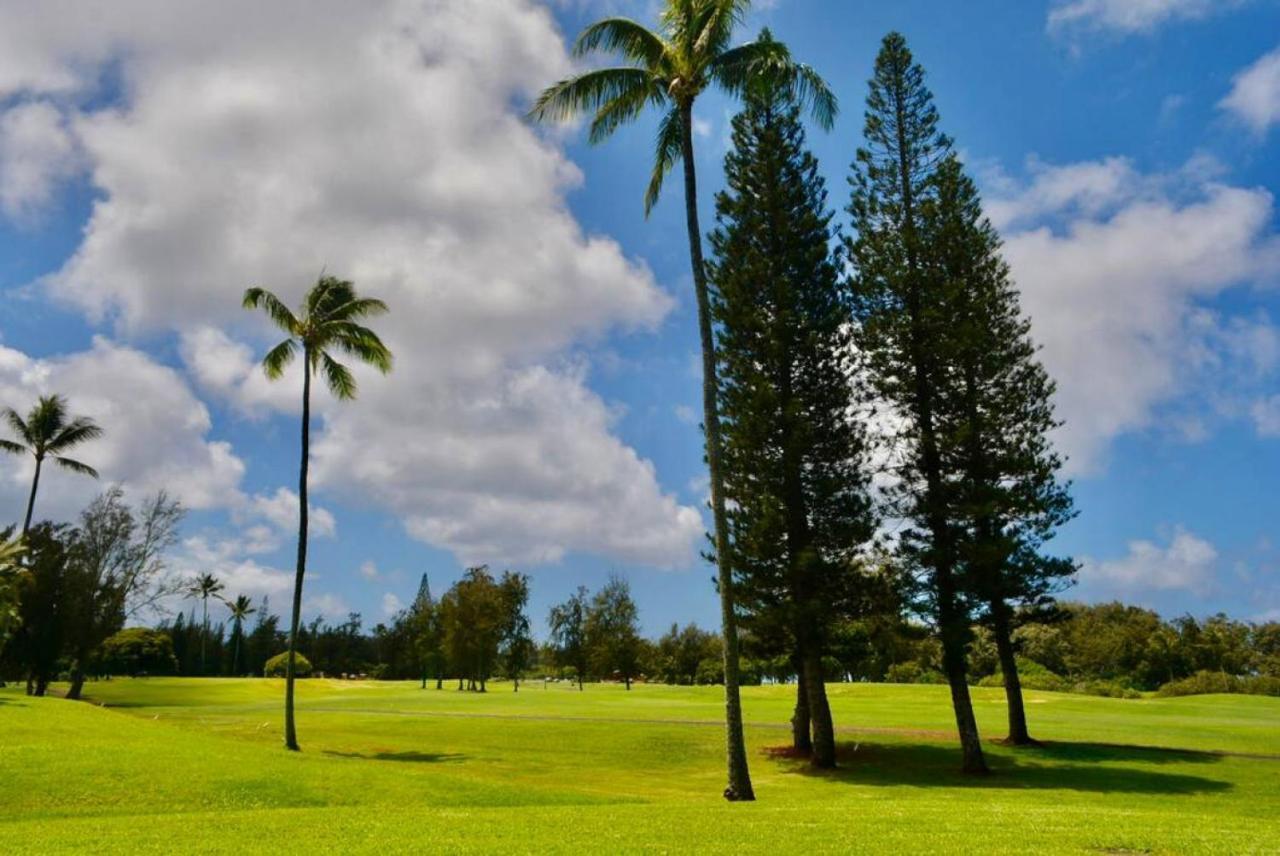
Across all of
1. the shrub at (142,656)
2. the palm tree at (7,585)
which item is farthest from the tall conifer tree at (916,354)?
the shrub at (142,656)

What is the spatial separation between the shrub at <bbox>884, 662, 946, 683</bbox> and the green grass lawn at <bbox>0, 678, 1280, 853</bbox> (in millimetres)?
28836

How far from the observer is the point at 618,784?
21.5 metres

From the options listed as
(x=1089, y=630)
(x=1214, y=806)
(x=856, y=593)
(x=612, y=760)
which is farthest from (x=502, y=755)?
(x=1089, y=630)

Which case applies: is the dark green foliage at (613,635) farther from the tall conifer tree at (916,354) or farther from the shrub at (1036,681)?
the tall conifer tree at (916,354)

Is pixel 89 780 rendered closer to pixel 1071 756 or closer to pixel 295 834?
pixel 295 834

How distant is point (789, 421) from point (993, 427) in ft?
25.0

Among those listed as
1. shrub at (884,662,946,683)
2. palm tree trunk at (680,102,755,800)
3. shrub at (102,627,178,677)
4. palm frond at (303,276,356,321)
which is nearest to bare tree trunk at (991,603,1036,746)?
palm tree trunk at (680,102,755,800)

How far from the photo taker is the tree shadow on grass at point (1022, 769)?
2084cm

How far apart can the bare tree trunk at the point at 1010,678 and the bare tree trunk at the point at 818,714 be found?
23.5ft

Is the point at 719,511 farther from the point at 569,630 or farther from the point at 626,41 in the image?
the point at 569,630

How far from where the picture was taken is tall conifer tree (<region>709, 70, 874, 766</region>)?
26.3 meters

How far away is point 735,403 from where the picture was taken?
2786 cm

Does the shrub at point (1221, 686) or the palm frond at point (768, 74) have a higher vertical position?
the palm frond at point (768, 74)

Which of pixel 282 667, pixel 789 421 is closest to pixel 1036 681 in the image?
pixel 789 421
